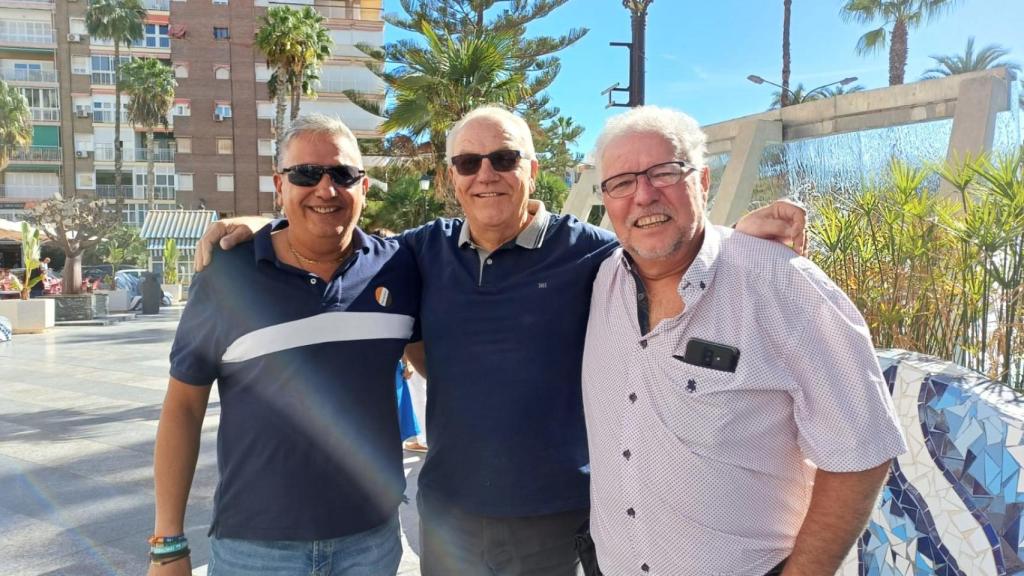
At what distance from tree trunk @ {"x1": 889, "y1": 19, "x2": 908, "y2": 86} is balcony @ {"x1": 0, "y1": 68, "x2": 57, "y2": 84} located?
5154 centimetres

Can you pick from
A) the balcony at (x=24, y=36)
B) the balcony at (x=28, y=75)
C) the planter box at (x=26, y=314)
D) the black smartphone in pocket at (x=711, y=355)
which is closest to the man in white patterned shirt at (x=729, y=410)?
the black smartphone in pocket at (x=711, y=355)

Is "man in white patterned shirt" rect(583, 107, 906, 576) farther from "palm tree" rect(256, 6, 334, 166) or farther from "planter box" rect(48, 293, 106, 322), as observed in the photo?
"palm tree" rect(256, 6, 334, 166)

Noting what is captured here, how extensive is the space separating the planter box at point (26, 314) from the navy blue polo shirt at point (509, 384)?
18.7m

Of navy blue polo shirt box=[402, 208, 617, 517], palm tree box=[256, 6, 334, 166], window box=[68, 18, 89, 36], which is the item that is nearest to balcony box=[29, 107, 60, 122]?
window box=[68, 18, 89, 36]

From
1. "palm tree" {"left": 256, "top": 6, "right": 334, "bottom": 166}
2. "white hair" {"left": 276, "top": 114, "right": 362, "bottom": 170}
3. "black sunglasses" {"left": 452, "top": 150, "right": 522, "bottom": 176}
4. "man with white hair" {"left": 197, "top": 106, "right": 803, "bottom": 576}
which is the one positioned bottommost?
"man with white hair" {"left": 197, "top": 106, "right": 803, "bottom": 576}

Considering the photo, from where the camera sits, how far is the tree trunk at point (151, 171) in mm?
46066

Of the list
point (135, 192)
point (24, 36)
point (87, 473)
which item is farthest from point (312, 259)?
point (24, 36)

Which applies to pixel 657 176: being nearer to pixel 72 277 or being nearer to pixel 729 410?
pixel 729 410

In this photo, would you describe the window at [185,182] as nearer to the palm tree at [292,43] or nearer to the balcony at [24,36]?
the balcony at [24,36]

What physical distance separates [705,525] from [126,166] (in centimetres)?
5510

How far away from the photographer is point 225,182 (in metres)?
44.2

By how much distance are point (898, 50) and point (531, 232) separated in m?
25.7

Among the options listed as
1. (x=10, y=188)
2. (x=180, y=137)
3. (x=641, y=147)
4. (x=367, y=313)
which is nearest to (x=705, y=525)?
(x=641, y=147)

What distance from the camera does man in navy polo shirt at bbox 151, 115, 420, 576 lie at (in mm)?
1975
